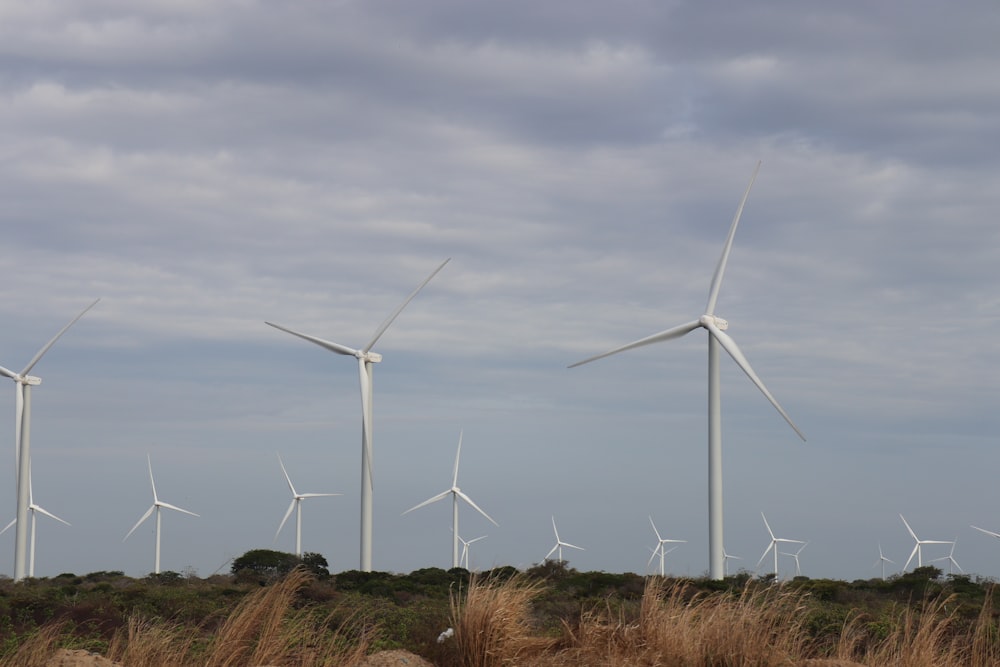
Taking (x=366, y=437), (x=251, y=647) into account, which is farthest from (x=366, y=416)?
(x=251, y=647)

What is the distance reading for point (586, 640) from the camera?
1628 centimetres

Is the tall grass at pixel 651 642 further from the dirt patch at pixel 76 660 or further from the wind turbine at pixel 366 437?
the wind turbine at pixel 366 437

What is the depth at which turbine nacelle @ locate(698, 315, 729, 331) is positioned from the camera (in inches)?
1978

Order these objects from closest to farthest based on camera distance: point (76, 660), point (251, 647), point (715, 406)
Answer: point (76, 660) → point (251, 647) → point (715, 406)

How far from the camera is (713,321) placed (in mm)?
50281

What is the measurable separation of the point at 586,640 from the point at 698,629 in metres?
1.63

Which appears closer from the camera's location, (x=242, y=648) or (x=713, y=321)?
(x=242, y=648)

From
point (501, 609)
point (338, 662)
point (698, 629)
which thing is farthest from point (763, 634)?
point (338, 662)

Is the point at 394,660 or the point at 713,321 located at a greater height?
the point at 713,321

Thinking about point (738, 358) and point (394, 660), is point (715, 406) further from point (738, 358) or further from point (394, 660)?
point (394, 660)

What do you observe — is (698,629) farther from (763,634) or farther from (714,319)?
(714,319)

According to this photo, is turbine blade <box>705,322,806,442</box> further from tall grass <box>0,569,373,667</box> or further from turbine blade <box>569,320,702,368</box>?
tall grass <box>0,569,373,667</box>

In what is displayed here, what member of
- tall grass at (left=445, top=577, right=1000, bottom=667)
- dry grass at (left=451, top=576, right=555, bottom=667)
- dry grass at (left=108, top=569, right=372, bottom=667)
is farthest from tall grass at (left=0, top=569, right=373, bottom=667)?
tall grass at (left=445, top=577, right=1000, bottom=667)

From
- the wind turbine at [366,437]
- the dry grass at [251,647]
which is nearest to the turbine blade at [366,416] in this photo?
the wind turbine at [366,437]
